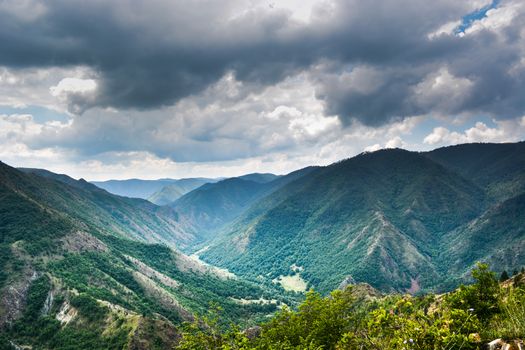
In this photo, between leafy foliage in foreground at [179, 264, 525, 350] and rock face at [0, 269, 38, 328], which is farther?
rock face at [0, 269, 38, 328]

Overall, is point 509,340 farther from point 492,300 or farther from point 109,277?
point 109,277

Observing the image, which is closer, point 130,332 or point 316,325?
point 316,325

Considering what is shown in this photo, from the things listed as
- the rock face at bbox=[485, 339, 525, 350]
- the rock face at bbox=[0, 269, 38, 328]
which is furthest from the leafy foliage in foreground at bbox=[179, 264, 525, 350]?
the rock face at bbox=[0, 269, 38, 328]

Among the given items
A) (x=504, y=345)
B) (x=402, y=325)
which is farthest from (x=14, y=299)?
(x=504, y=345)

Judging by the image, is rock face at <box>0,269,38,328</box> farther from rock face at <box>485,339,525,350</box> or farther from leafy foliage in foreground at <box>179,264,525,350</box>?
rock face at <box>485,339,525,350</box>

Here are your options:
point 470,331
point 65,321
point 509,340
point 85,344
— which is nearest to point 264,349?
point 470,331

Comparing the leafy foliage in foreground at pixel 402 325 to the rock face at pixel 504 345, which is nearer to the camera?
the rock face at pixel 504 345

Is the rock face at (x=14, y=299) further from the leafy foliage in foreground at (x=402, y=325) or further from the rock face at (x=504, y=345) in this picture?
the rock face at (x=504, y=345)

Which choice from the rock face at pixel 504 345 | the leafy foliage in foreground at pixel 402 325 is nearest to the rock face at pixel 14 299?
the leafy foliage in foreground at pixel 402 325
